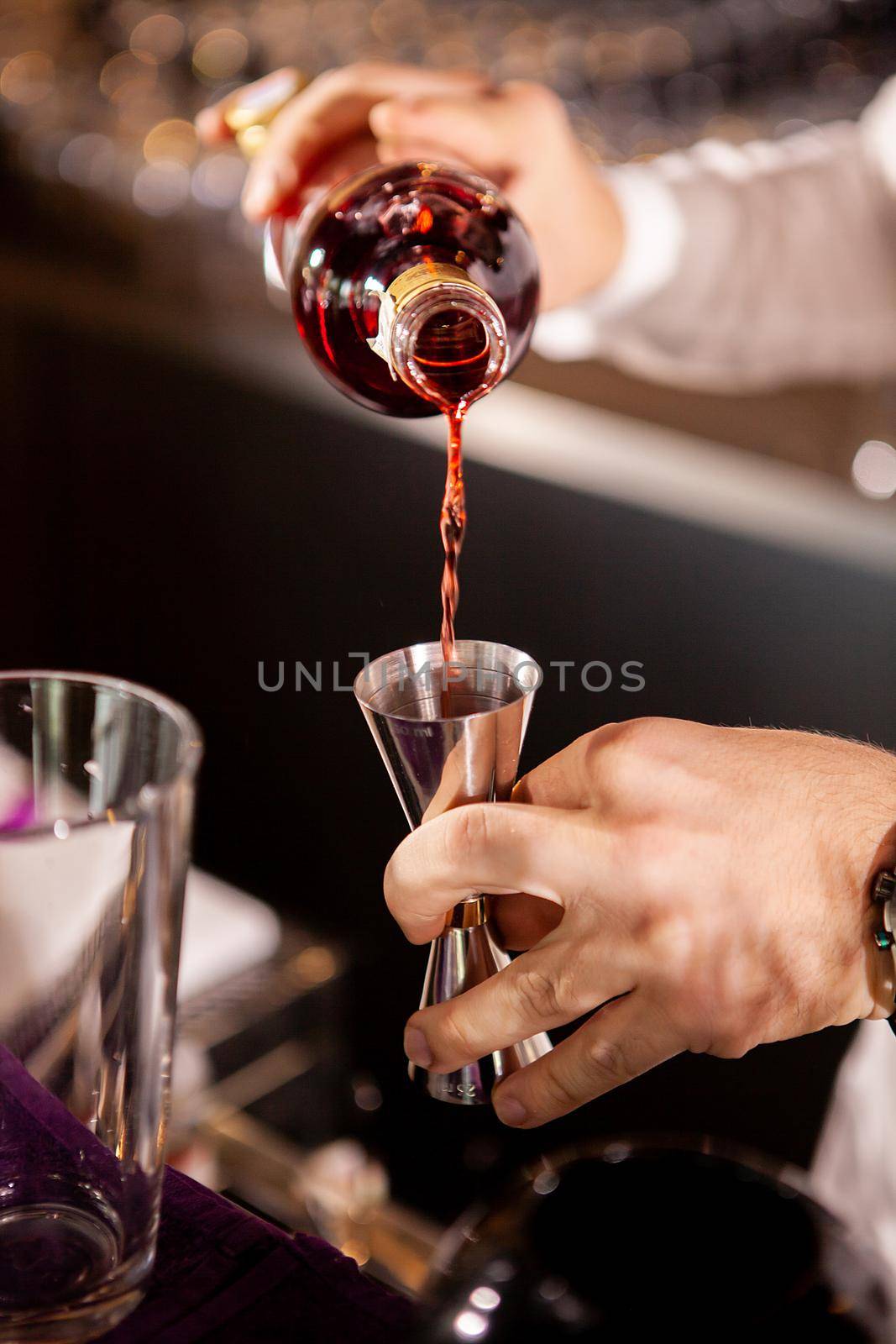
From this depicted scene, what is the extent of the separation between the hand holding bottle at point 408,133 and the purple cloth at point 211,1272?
2.14 feet

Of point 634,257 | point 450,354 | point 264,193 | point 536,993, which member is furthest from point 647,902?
point 634,257

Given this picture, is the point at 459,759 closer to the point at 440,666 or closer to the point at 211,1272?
the point at 440,666

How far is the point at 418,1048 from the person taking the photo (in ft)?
1.72

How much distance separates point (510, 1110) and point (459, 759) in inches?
5.5

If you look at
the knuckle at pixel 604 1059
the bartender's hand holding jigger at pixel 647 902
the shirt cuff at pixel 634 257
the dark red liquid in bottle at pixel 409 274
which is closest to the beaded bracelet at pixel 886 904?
the bartender's hand holding jigger at pixel 647 902

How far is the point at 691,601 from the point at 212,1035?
2.65ft

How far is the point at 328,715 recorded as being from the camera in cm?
126

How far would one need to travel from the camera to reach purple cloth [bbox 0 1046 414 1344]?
405 millimetres

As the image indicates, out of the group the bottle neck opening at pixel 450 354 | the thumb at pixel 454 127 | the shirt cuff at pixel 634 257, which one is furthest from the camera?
the shirt cuff at pixel 634 257

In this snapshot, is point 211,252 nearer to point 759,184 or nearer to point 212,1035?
point 759,184

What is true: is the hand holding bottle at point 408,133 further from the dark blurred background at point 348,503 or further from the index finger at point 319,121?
the dark blurred background at point 348,503

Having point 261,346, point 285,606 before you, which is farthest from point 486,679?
point 261,346

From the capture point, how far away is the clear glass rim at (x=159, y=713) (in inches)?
14.6

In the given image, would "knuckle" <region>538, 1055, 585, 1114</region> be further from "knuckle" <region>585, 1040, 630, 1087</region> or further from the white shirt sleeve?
the white shirt sleeve
